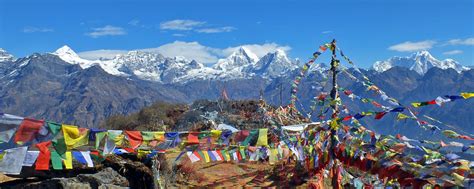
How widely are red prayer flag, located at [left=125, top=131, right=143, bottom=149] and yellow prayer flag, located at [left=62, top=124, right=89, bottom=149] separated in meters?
1.67

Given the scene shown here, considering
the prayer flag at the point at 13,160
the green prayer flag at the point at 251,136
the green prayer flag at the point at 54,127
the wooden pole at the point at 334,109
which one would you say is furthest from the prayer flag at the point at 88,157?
the wooden pole at the point at 334,109

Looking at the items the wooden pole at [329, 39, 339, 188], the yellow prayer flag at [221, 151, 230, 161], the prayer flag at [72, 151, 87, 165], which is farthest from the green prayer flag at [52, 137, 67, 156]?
the wooden pole at [329, 39, 339, 188]

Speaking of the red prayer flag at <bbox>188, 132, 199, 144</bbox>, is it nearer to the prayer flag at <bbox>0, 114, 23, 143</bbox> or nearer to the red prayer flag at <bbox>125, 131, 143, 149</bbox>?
the red prayer flag at <bbox>125, 131, 143, 149</bbox>

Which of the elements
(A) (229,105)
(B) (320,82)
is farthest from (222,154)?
(A) (229,105)

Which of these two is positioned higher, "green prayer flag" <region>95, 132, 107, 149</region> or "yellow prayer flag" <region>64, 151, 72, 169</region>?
"green prayer flag" <region>95, 132, 107, 149</region>

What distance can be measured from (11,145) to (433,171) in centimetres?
1103

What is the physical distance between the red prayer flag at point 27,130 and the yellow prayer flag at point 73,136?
2.24ft

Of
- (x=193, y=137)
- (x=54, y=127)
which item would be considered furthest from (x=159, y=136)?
(x=54, y=127)

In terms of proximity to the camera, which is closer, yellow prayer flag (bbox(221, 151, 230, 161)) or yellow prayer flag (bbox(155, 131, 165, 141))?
yellow prayer flag (bbox(155, 131, 165, 141))

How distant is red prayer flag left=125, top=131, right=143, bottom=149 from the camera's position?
52.3 feet

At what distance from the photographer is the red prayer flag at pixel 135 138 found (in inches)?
628

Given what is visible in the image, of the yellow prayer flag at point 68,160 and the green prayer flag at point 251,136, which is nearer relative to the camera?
the yellow prayer flag at point 68,160

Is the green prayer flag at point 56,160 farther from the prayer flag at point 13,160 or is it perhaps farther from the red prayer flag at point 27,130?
the red prayer flag at point 27,130

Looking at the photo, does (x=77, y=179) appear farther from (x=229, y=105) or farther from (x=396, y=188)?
(x=229, y=105)
